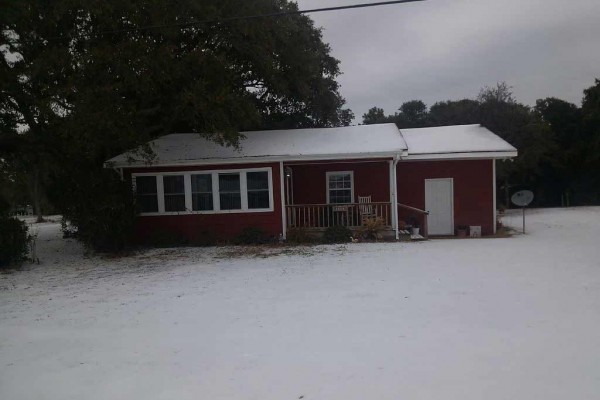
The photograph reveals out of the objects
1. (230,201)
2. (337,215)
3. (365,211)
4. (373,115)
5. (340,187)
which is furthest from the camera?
(373,115)

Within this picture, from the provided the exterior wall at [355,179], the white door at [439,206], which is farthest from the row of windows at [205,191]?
the white door at [439,206]

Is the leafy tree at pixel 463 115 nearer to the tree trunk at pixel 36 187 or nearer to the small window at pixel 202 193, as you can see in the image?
the small window at pixel 202 193

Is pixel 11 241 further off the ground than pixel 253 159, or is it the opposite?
pixel 253 159

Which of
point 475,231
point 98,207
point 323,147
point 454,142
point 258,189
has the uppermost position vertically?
point 454,142

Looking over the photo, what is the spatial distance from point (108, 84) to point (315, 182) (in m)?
7.97

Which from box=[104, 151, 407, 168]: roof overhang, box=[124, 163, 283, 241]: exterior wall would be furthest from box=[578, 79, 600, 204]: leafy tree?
box=[124, 163, 283, 241]: exterior wall

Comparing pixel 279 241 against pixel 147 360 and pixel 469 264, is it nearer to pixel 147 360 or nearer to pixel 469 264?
pixel 469 264

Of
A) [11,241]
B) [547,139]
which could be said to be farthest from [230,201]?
[547,139]

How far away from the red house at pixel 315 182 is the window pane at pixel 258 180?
3cm

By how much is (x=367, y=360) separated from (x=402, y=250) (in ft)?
25.8

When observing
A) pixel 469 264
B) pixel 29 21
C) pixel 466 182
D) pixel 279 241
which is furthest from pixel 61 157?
pixel 466 182

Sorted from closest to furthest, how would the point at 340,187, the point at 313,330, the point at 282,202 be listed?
1. the point at 313,330
2. the point at 282,202
3. the point at 340,187

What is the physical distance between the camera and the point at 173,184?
A: 50.8 feet

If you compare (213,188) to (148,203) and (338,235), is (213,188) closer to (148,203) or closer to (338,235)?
(148,203)
